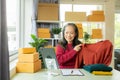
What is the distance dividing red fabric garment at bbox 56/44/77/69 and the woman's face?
160 mm

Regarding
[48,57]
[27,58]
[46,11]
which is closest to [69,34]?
[48,57]

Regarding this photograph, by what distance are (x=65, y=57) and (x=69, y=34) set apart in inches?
16.0

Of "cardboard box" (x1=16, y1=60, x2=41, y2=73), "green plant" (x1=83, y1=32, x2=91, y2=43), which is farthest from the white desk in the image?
"green plant" (x1=83, y1=32, x2=91, y2=43)

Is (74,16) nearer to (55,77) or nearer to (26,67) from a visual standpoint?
(26,67)

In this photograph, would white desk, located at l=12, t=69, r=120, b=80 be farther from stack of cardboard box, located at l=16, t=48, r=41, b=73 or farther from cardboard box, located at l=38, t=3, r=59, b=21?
cardboard box, located at l=38, t=3, r=59, b=21

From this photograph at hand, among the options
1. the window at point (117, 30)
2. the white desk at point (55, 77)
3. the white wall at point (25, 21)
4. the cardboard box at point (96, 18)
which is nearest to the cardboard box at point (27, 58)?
the white desk at point (55, 77)

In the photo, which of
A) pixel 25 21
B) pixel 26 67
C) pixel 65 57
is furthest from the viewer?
pixel 25 21

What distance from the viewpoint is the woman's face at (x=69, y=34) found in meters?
2.89

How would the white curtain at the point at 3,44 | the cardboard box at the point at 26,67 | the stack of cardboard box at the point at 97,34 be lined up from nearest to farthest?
the white curtain at the point at 3,44
the cardboard box at the point at 26,67
the stack of cardboard box at the point at 97,34

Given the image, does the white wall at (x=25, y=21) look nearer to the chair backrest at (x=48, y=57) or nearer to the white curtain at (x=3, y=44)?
the chair backrest at (x=48, y=57)

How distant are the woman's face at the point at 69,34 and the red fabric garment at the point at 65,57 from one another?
16 cm

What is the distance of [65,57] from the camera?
2650 mm

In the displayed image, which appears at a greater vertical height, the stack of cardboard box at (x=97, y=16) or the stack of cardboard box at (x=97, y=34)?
the stack of cardboard box at (x=97, y=16)

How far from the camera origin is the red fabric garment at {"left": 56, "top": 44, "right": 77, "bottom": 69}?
104 inches
